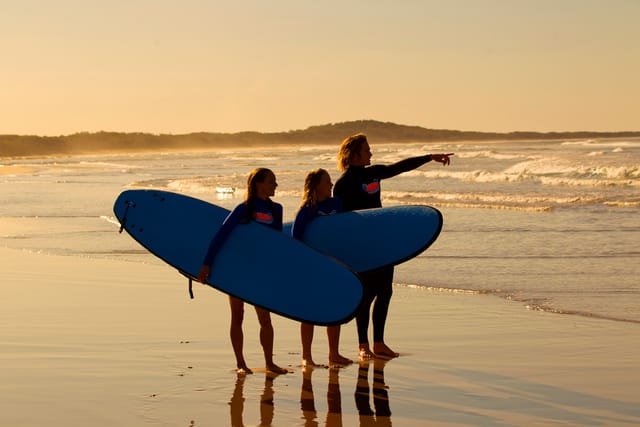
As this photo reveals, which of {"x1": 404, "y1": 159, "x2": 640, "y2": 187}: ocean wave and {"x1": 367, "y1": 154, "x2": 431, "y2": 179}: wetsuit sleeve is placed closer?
{"x1": 367, "y1": 154, "x2": 431, "y2": 179}: wetsuit sleeve

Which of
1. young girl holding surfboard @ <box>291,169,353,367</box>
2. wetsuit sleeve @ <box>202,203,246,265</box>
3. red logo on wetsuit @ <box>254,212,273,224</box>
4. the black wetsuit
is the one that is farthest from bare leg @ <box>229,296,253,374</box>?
the black wetsuit

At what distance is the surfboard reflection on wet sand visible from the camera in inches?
204

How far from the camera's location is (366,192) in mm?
7000

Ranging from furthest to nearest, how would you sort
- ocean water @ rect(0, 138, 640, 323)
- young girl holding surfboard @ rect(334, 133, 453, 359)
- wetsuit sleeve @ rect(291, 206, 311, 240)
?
ocean water @ rect(0, 138, 640, 323), young girl holding surfboard @ rect(334, 133, 453, 359), wetsuit sleeve @ rect(291, 206, 311, 240)

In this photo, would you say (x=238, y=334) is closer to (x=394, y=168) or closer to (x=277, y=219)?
(x=277, y=219)

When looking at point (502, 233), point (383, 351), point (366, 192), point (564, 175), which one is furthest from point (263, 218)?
point (564, 175)

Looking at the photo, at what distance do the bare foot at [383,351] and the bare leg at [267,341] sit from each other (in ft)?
2.54

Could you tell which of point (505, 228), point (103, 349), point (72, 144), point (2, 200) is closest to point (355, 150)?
point (103, 349)

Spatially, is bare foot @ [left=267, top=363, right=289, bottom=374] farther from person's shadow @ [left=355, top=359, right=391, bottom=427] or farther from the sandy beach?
person's shadow @ [left=355, top=359, right=391, bottom=427]

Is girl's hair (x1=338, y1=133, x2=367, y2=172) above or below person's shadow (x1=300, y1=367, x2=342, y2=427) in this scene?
above

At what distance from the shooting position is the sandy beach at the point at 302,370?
524 cm

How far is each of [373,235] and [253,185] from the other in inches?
39.1

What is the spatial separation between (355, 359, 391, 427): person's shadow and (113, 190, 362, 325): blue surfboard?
43 cm

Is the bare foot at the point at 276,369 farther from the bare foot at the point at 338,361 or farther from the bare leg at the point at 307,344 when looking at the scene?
the bare foot at the point at 338,361
